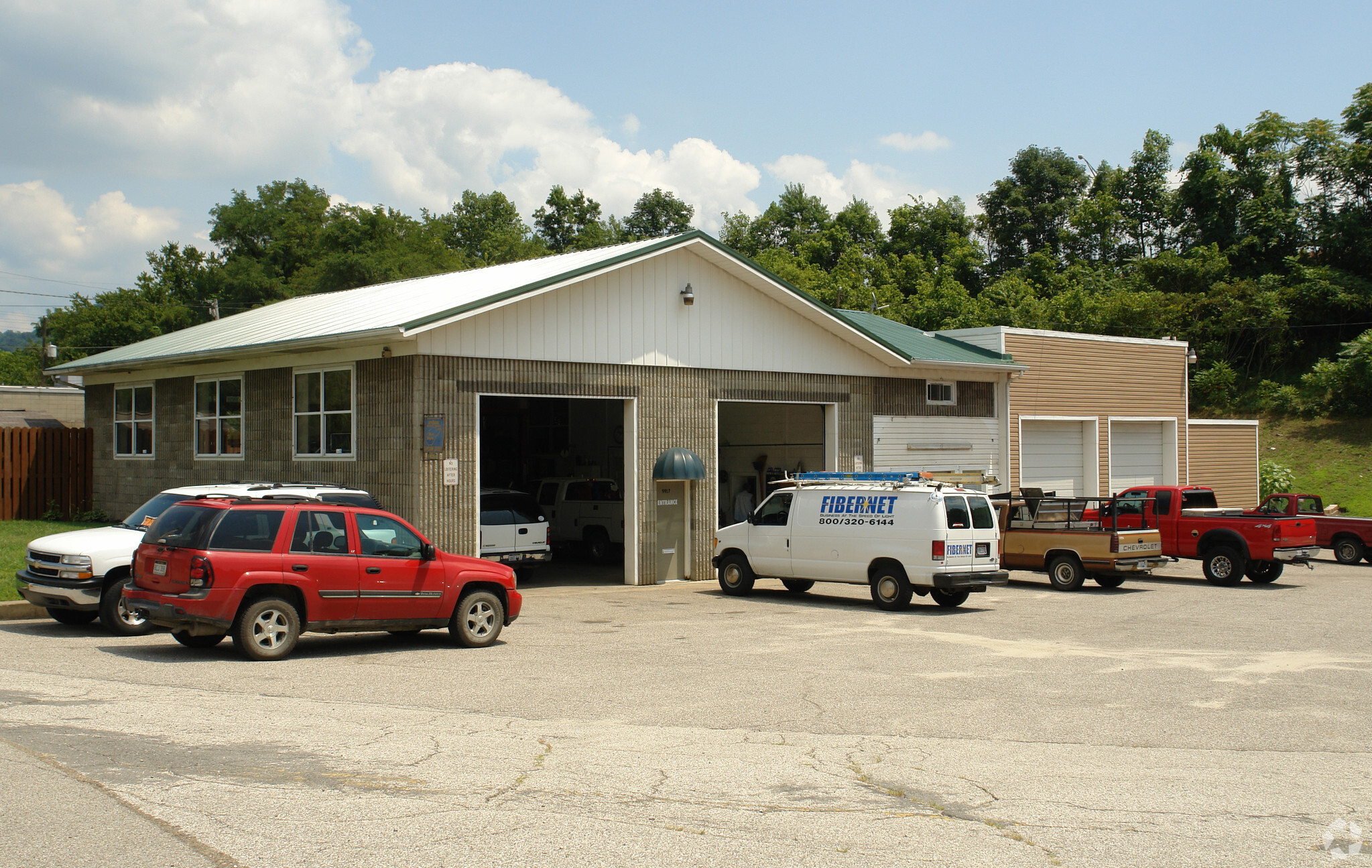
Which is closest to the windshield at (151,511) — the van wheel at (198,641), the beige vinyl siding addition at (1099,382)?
the van wheel at (198,641)

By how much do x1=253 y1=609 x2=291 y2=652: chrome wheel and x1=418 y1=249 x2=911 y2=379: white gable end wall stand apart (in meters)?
7.25

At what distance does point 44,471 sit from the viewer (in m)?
29.1

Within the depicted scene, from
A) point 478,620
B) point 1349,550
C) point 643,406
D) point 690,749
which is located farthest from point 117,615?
point 1349,550

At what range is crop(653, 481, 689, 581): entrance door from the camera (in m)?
21.9

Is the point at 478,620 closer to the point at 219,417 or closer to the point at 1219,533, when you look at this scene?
the point at 219,417

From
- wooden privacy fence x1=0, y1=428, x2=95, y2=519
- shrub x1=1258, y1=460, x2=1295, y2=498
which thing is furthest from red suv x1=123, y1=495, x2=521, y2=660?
shrub x1=1258, y1=460, x2=1295, y2=498

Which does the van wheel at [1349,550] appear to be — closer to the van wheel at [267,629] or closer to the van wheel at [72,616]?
the van wheel at [267,629]

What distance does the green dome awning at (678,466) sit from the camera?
21.5m

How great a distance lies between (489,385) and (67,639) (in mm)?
7934

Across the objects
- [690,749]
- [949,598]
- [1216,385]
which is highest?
[1216,385]

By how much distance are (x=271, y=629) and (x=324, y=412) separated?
29.6ft

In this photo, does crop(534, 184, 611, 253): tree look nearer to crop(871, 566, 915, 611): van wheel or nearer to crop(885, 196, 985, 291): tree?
crop(885, 196, 985, 291): tree

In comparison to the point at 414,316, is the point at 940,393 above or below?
below

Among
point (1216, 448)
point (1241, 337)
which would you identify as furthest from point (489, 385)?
point (1241, 337)
